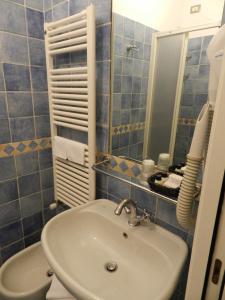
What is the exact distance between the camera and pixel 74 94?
1285mm

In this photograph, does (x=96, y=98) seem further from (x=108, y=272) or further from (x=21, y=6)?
(x=108, y=272)

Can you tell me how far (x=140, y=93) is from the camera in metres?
1.11

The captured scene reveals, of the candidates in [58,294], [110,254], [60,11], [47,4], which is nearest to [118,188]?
[110,254]

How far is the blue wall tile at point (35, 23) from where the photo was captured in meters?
1.35

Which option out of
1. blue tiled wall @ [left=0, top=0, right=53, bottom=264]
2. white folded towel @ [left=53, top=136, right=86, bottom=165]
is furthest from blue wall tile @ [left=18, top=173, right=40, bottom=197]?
white folded towel @ [left=53, top=136, right=86, bottom=165]

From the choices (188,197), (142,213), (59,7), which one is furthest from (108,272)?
(59,7)

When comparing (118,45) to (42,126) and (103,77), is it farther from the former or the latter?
(42,126)

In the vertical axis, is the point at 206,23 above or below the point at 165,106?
above

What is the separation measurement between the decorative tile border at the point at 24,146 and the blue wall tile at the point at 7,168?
0.12 feet

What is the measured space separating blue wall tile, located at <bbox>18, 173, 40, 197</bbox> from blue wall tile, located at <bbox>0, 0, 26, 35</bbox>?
1.01 metres

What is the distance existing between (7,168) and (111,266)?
37.9 inches

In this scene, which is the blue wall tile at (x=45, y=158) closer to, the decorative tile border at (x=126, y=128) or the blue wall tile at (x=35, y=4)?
the decorative tile border at (x=126, y=128)

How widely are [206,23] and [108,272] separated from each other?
1212 mm

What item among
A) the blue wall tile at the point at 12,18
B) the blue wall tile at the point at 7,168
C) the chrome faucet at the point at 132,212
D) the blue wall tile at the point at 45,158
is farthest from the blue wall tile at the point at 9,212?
the blue wall tile at the point at 12,18
